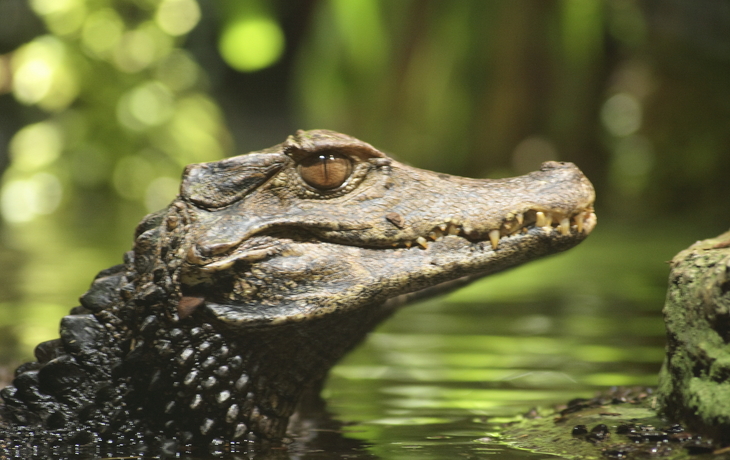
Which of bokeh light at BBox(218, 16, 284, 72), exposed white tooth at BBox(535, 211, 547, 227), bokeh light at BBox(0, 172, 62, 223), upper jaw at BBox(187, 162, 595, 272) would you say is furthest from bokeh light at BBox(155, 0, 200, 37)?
exposed white tooth at BBox(535, 211, 547, 227)

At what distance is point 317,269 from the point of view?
250 cm

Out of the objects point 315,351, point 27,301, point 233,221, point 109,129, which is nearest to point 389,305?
point 315,351

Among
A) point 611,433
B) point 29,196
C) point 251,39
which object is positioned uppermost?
point 251,39

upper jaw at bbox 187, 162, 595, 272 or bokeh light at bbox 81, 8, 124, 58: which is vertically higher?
bokeh light at bbox 81, 8, 124, 58

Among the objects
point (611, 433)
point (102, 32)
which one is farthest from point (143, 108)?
point (611, 433)

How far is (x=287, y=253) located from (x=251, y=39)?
35.1 ft

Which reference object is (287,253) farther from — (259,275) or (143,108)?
(143,108)

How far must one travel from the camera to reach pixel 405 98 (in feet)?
40.2

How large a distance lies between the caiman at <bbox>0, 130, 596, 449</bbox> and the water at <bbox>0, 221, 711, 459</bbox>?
0.33 meters

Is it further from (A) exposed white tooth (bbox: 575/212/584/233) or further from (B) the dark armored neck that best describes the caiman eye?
(A) exposed white tooth (bbox: 575/212/584/233)

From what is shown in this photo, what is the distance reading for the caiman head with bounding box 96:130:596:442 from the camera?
8.14 ft

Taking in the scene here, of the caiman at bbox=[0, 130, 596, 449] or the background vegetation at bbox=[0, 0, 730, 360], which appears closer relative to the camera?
the caiman at bbox=[0, 130, 596, 449]

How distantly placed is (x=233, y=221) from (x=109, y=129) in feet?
34.0

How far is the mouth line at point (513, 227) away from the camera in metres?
2.50
